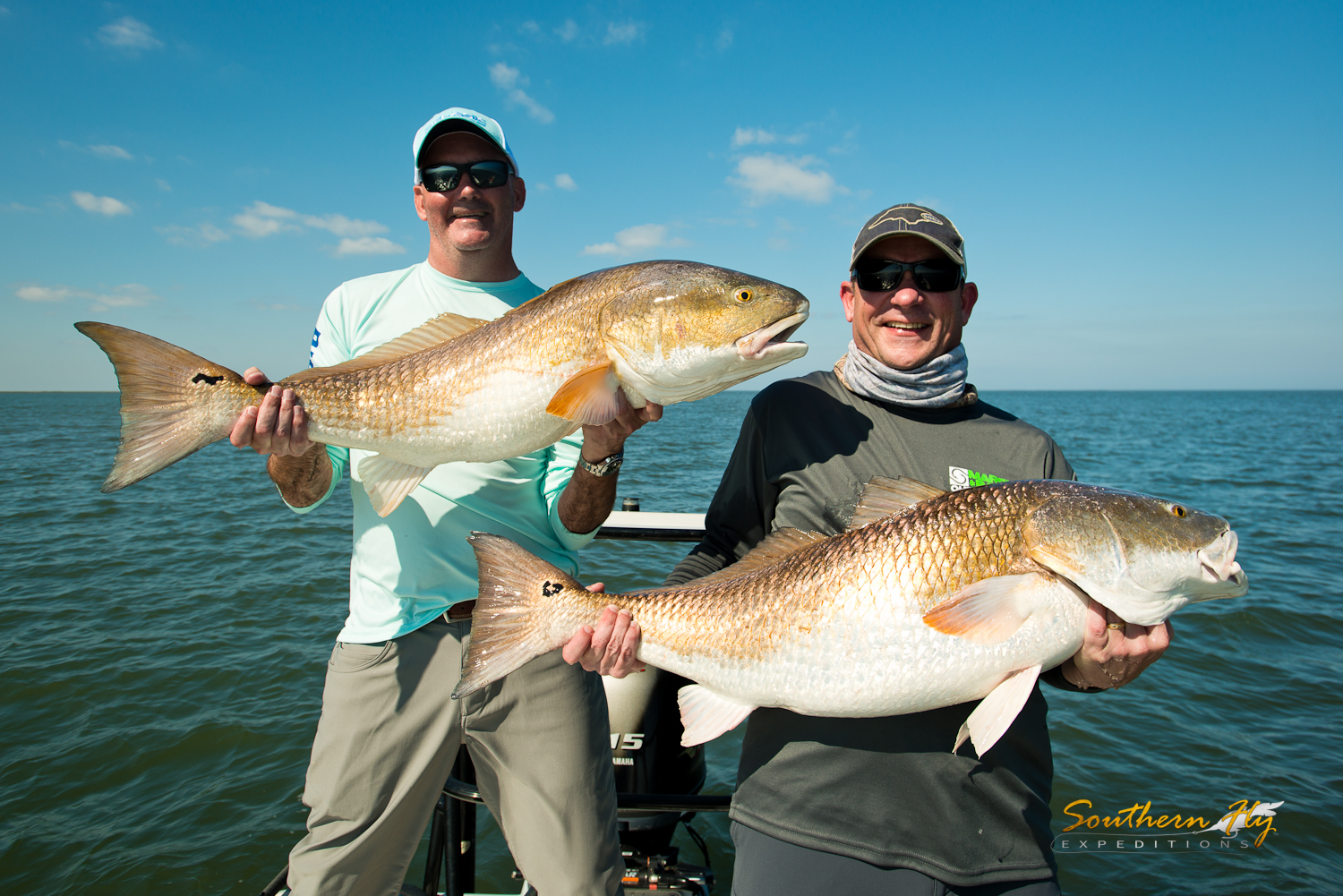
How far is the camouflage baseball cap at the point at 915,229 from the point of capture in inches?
103

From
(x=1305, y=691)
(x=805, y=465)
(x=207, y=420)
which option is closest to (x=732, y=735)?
(x=805, y=465)

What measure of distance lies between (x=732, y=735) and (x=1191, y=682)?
6.23 m

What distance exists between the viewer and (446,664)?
2994mm

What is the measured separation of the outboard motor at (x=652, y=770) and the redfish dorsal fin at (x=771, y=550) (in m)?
1.56

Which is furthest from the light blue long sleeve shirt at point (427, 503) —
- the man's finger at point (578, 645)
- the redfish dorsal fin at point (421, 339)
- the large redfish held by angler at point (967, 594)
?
the large redfish held by angler at point (967, 594)

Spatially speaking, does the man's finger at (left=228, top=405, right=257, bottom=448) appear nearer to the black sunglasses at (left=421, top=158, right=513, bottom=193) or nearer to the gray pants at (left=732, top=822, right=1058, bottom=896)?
the black sunglasses at (left=421, top=158, right=513, bottom=193)

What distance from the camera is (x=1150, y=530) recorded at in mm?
2129

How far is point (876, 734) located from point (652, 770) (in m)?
2.19

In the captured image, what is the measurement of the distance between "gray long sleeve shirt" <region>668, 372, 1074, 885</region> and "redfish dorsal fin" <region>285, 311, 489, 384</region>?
1278 millimetres

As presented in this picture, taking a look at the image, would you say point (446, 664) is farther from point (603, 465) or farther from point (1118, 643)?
point (1118, 643)

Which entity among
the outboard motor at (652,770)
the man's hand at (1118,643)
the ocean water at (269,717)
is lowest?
the ocean water at (269,717)

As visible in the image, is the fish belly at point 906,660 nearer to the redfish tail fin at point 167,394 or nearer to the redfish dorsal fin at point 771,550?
the redfish dorsal fin at point 771,550

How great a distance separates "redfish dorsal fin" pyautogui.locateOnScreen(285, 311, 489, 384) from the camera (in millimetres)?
2826

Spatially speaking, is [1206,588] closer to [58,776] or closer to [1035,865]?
[1035,865]
